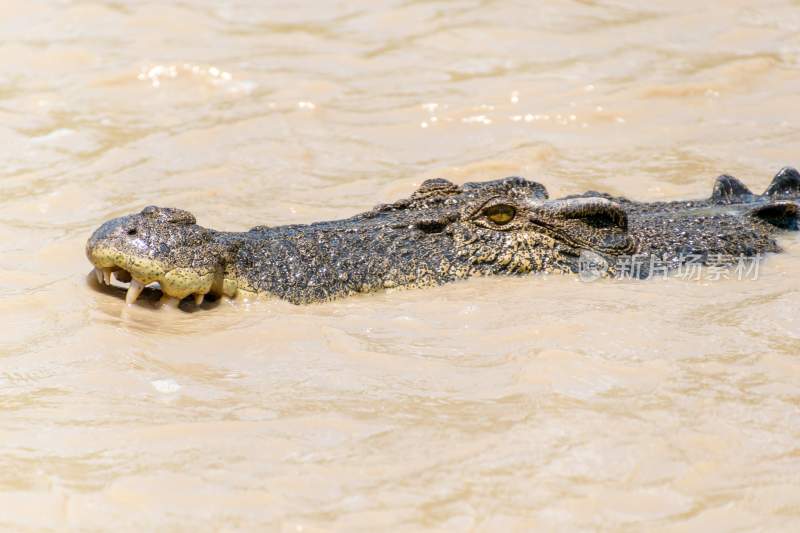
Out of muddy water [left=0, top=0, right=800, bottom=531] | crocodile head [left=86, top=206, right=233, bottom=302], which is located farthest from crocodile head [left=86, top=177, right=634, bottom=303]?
muddy water [left=0, top=0, right=800, bottom=531]

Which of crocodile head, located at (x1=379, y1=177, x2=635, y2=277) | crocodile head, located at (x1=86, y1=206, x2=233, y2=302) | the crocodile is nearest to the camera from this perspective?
crocodile head, located at (x1=86, y1=206, x2=233, y2=302)

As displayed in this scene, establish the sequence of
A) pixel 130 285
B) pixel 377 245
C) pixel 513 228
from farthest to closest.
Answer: pixel 513 228 → pixel 377 245 → pixel 130 285

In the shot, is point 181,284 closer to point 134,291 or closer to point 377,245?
point 134,291

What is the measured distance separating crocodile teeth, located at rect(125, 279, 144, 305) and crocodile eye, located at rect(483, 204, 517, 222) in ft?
6.31

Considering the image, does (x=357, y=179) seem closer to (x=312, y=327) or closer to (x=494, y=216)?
(x=494, y=216)

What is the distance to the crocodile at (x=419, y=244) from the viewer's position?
18.6 feet

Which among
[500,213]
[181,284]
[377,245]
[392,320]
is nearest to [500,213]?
[500,213]

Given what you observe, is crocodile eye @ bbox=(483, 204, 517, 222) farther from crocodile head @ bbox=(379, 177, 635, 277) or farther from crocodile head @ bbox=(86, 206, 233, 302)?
crocodile head @ bbox=(86, 206, 233, 302)

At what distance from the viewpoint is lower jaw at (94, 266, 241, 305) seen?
5641 mm

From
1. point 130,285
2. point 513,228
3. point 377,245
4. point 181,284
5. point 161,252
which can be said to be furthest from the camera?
point 513,228

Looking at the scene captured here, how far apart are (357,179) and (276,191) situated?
0.65m

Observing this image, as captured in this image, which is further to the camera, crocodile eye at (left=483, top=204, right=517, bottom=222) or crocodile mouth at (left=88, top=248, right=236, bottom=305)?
crocodile eye at (left=483, top=204, right=517, bottom=222)

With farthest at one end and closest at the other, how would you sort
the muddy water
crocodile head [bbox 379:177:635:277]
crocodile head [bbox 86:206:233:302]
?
crocodile head [bbox 379:177:635:277] → crocodile head [bbox 86:206:233:302] → the muddy water

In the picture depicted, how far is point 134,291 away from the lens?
575 centimetres
